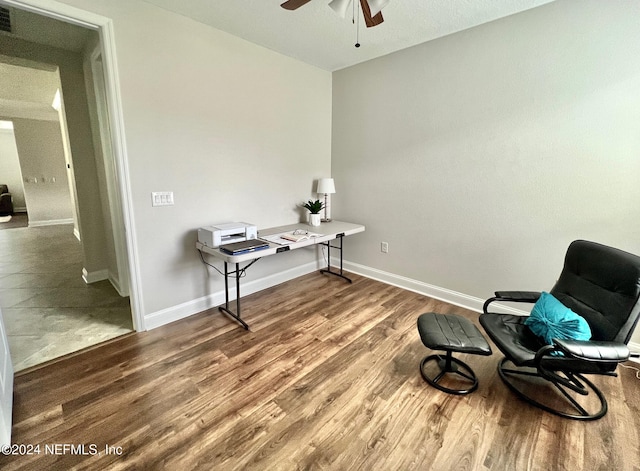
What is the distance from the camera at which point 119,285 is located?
3.35 m

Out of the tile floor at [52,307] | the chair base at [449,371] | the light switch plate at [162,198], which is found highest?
the light switch plate at [162,198]

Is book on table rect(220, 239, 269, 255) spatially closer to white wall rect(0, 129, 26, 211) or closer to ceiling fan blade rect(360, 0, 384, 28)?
ceiling fan blade rect(360, 0, 384, 28)

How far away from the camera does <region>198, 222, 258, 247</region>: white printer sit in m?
2.60

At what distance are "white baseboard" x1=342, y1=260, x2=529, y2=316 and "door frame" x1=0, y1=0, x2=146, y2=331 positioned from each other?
259 cm

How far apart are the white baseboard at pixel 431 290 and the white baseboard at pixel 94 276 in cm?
318

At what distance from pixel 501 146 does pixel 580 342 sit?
1774mm

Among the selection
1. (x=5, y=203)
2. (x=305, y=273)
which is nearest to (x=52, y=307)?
(x=305, y=273)

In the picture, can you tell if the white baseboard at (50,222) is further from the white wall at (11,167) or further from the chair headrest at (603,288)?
the chair headrest at (603,288)

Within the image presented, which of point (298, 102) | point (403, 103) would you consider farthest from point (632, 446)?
point (298, 102)

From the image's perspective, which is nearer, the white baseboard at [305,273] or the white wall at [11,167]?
the white baseboard at [305,273]

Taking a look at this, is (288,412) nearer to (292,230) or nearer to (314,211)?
(292,230)

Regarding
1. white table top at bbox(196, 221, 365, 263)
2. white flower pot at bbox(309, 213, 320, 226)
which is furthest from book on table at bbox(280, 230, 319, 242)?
white flower pot at bbox(309, 213, 320, 226)

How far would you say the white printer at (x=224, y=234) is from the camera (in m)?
2.60

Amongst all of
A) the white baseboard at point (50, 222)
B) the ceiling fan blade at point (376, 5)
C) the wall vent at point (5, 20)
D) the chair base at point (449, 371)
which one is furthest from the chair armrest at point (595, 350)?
the white baseboard at point (50, 222)
